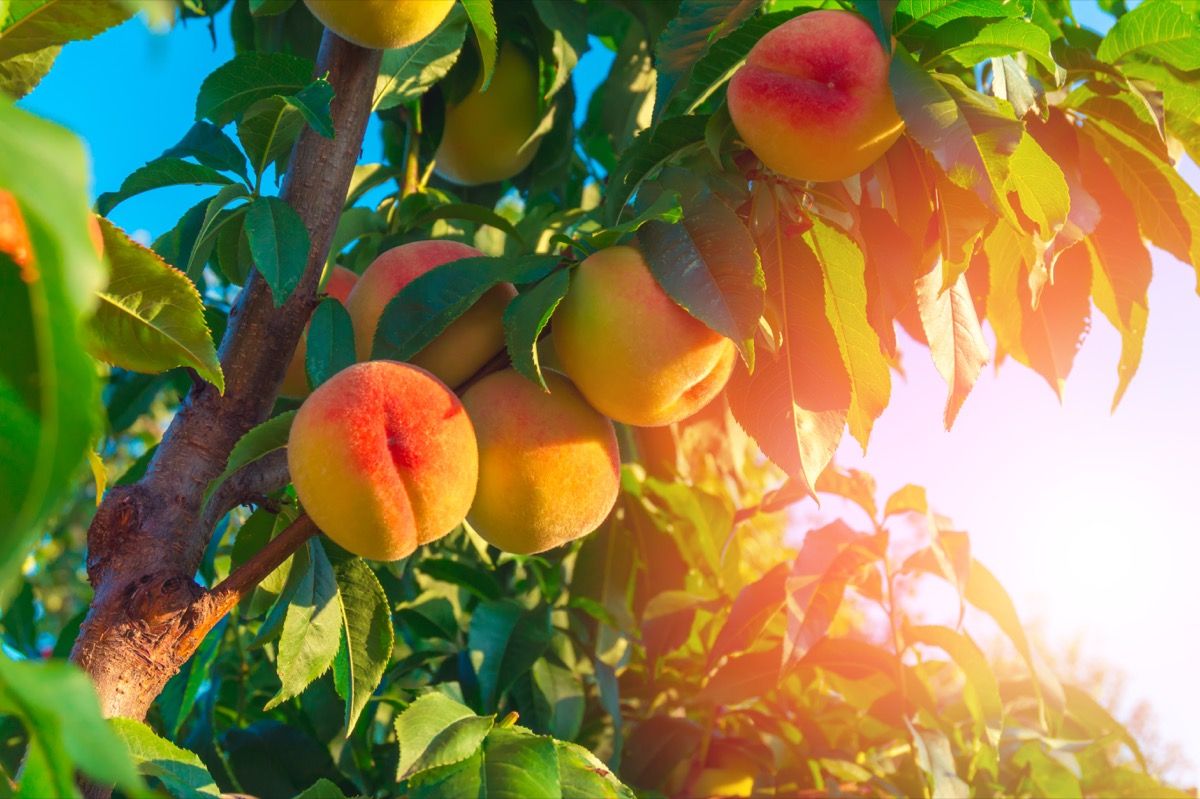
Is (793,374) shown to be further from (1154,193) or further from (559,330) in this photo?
(1154,193)

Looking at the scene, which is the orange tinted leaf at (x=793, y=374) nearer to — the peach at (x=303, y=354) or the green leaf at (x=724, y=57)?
the green leaf at (x=724, y=57)

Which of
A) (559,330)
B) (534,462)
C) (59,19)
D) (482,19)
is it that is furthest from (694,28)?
(59,19)

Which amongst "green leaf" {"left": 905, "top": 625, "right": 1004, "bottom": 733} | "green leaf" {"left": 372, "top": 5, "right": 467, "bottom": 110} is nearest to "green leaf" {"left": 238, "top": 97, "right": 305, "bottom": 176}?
"green leaf" {"left": 372, "top": 5, "right": 467, "bottom": 110}

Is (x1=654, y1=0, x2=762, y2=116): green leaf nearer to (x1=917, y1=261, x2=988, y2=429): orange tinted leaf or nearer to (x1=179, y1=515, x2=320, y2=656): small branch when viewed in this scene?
(x1=917, y1=261, x2=988, y2=429): orange tinted leaf

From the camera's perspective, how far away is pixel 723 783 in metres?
1.26

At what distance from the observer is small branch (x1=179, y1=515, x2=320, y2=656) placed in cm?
75

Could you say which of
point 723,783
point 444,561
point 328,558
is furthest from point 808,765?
point 328,558

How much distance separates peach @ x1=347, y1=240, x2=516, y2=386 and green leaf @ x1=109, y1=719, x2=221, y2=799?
13.3 inches

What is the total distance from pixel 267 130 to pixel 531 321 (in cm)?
35

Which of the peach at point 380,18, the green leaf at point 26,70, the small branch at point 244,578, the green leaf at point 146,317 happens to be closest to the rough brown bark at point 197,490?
the small branch at point 244,578

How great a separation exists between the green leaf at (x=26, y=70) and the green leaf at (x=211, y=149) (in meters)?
0.34

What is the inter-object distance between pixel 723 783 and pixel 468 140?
0.89m

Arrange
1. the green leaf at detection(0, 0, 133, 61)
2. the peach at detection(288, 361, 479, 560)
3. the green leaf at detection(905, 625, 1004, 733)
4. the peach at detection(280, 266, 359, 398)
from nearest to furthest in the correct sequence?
the green leaf at detection(0, 0, 133, 61), the peach at detection(288, 361, 479, 560), the peach at detection(280, 266, 359, 398), the green leaf at detection(905, 625, 1004, 733)

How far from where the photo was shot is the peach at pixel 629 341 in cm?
76
